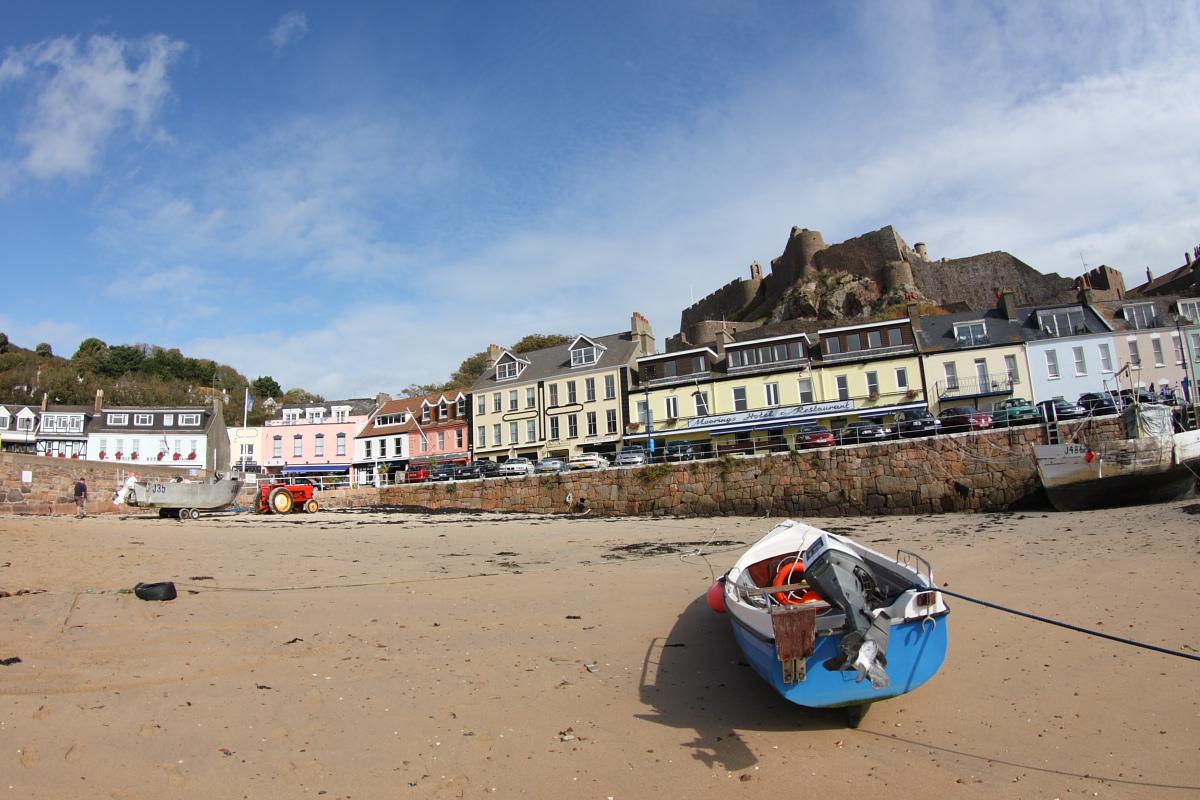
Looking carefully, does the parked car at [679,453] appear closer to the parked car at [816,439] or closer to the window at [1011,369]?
the parked car at [816,439]

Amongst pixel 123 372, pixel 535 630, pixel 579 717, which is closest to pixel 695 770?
pixel 579 717

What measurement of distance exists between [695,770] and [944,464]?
20028mm

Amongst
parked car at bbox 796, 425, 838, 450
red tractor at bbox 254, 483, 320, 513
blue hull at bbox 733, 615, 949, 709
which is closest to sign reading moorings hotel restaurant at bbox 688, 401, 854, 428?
parked car at bbox 796, 425, 838, 450

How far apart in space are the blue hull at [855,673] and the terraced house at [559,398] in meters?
34.7

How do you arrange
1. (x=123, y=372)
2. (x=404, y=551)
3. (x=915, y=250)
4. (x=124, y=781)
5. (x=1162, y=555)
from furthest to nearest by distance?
(x=123, y=372), (x=915, y=250), (x=404, y=551), (x=1162, y=555), (x=124, y=781)

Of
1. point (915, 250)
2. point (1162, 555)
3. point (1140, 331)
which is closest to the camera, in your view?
point (1162, 555)

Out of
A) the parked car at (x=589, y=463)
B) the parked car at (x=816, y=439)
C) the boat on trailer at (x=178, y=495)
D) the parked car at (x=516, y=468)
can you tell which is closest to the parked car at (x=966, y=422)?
the parked car at (x=816, y=439)

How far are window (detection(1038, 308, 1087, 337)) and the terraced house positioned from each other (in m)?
22.1

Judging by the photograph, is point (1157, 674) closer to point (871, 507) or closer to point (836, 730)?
point (836, 730)

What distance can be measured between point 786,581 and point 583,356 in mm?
36272

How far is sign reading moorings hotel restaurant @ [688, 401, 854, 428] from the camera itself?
115 feet

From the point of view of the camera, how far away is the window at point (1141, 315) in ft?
117

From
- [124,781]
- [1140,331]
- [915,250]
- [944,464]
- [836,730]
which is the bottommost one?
[836,730]

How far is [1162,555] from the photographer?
11.1 metres
